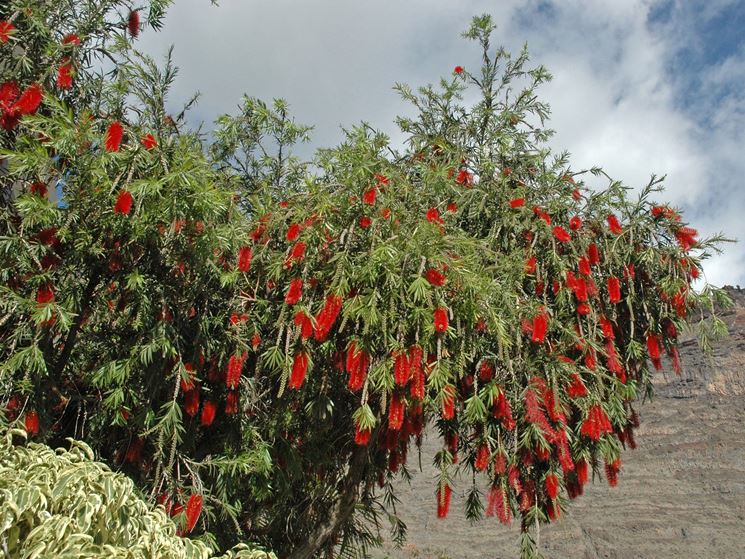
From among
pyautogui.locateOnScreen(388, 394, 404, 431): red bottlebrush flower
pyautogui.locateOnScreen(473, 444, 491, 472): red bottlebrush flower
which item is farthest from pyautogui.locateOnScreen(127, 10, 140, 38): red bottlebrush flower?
pyautogui.locateOnScreen(473, 444, 491, 472): red bottlebrush flower

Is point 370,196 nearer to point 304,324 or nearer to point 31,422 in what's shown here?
point 304,324

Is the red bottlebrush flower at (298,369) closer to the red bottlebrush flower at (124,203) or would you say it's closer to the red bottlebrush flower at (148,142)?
the red bottlebrush flower at (124,203)

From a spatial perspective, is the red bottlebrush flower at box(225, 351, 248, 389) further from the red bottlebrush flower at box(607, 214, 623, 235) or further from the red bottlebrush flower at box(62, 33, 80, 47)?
the red bottlebrush flower at box(607, 214, 623, 235)

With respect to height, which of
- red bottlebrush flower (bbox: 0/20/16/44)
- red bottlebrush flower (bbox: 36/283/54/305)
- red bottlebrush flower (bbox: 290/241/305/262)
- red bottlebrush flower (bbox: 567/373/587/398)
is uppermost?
red bottlebrush flower (bbox: 0/20/16/44)

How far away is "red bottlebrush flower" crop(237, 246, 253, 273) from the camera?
421 cm

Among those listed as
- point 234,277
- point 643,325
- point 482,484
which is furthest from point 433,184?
point 482,484

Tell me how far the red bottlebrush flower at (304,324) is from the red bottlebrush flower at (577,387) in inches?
71.6

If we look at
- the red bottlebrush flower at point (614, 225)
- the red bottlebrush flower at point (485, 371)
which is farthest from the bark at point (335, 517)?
the red bottlebrush flower at point (614, 225)

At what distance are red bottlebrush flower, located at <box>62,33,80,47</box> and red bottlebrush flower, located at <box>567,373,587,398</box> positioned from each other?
351 cm

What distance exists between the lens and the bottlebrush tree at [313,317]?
3.77 meters

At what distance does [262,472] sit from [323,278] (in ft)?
4.04

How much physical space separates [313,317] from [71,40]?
81.1 inches

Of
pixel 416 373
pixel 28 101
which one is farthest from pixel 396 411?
pixel 28 101

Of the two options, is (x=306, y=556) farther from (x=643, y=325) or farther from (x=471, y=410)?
(x=643, y=325)
